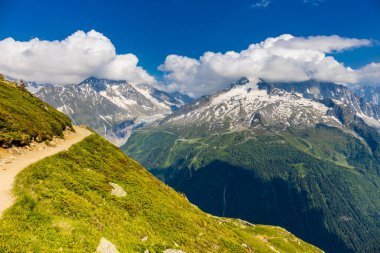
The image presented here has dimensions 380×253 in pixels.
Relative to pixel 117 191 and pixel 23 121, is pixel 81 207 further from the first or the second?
pixel 23 121

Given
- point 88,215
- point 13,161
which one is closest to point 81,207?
point 88,215

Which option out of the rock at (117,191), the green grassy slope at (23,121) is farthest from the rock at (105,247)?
the green grassy slope at (23,121)

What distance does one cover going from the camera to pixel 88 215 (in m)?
32.0

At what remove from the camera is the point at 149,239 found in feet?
117

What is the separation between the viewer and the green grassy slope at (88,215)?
25688 millimetres

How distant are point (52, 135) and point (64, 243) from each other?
41.2 metres

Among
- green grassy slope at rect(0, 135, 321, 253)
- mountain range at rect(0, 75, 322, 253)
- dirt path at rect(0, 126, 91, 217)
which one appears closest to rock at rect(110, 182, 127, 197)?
mountain range at rect(0, 75, 322, 253)

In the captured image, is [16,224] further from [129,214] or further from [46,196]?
[129,214]

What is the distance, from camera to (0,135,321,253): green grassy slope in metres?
25.7

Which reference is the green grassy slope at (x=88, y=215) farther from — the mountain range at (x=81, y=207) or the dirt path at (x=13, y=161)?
the dirt path at (x=13, y=161)

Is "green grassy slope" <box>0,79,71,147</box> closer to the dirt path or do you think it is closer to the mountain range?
the mountain range

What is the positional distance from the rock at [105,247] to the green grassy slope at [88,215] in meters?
0.43

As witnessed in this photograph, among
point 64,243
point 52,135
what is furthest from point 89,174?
point 52,135

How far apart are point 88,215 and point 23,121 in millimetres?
31338
